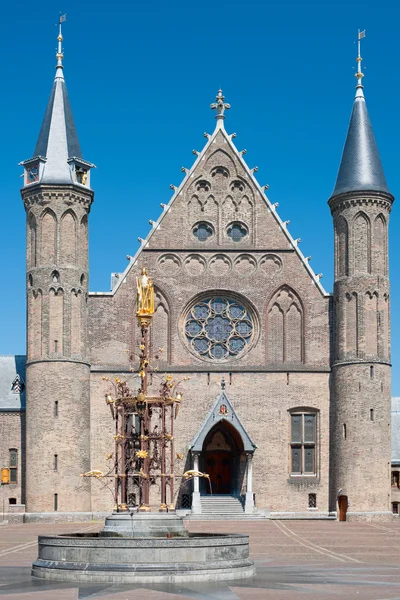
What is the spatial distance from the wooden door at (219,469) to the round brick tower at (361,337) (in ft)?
18.7

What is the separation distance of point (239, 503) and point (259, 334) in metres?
9.46

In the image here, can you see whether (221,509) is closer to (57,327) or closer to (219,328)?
(219,328)

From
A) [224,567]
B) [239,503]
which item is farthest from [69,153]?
[224,567]

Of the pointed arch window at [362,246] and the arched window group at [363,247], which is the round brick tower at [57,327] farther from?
the pointed arch window at [362,246]

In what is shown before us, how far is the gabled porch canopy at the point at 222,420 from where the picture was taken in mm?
58562

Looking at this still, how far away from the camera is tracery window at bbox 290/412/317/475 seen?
199 ft

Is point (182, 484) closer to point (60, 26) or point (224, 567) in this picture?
point (60, 26)

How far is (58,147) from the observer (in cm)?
6225

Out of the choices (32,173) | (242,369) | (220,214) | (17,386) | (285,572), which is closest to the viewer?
(285,572)

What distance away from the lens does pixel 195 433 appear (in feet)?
197

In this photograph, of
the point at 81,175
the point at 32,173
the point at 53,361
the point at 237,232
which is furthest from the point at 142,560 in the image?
the point at 237,232

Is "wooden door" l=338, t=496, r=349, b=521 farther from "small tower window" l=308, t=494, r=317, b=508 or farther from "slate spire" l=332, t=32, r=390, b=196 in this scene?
"slate spire" l=332, t=32, r=390, b=196

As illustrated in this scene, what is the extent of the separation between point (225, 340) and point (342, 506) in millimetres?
11019

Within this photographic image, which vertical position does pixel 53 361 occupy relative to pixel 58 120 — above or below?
below
